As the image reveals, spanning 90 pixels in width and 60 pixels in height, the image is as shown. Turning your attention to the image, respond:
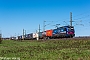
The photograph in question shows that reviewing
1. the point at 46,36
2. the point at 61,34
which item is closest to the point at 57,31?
the point at 61,34

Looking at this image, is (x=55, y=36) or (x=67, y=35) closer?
(x=67, y=35)

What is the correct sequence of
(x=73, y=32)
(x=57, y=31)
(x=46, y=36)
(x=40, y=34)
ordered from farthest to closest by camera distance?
(x=40, y=34) → (x=46, y=36) → (x=57, y=31) → (x=73, y=32)

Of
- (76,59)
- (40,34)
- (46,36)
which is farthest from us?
(40,34)

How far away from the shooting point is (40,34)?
92625 millimetres

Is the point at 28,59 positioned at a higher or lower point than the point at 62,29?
lower

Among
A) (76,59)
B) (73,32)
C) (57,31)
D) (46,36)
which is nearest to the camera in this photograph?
(76,59)

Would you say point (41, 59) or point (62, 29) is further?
point (62, 29)

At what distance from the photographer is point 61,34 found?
65062 mm

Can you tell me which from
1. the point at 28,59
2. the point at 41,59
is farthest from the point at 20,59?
the point at 41,59

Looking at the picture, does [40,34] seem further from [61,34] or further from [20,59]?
[20,59]

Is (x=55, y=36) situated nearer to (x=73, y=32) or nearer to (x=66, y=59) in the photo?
(x=73, y=32)

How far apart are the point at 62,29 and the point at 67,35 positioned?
2.70 metres

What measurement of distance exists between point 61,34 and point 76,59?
2063 inches

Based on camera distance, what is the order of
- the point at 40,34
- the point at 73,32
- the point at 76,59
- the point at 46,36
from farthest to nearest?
1. the point at 40,34
2. the point at 46,36
3. the point at 73,32
4. the point at 76,59
